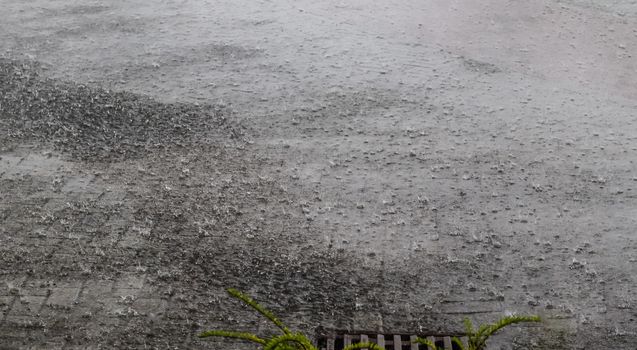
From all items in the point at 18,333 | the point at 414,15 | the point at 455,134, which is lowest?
the point at 18,333

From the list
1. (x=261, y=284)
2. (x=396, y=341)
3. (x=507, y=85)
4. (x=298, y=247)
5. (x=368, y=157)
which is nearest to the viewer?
(x=396, y=341)

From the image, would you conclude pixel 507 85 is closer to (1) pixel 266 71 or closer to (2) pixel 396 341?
(1) pixel 266 71

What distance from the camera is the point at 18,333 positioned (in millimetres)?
2518

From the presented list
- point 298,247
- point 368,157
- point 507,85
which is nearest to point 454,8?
point 507,85

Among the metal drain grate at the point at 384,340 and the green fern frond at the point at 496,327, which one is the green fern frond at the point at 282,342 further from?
the metal drain grate at the point at 384,340

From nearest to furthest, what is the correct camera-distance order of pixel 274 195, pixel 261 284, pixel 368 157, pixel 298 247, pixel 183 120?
pixel 261 284 → pixel 298 247 → pixel 274 195 → pixel 368 157 → pixel 183 120

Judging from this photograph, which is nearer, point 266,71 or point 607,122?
point 607,122

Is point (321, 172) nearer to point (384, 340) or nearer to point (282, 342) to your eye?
point (384, 340)

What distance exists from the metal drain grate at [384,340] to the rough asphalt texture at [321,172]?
6 centimetres

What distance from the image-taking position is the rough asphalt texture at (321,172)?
8.64 ft

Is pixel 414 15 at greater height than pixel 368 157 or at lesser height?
greater

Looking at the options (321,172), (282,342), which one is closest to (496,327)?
(282,342)

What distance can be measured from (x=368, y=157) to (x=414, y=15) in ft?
6.68

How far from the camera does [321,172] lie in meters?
3.48
